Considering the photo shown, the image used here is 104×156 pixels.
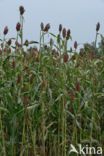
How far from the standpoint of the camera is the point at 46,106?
9.42ft

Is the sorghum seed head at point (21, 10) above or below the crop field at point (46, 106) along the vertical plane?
above

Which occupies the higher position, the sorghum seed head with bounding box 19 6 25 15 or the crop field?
the sorghum seed head with bounding box 19 6 25 15

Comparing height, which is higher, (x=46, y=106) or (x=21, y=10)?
(x=21, y=10)

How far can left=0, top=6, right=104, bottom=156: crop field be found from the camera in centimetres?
268

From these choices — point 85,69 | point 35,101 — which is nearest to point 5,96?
point 35,101

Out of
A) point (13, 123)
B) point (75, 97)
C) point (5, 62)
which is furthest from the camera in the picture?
point (5, 62)

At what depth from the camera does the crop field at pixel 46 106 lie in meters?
2.68

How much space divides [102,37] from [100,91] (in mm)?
385

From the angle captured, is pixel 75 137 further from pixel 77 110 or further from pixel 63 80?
pixel 63 80

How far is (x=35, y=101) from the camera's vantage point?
2.76 meters

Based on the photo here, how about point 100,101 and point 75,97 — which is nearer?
point 75,97

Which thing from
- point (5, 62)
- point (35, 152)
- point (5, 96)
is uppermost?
point (5, 62)

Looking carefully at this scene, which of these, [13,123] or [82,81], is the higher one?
[82,81]

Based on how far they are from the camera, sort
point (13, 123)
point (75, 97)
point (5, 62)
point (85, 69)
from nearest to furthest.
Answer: point (13, 123)
point (75, 97)
point (5, 62)
point (85, 69)
